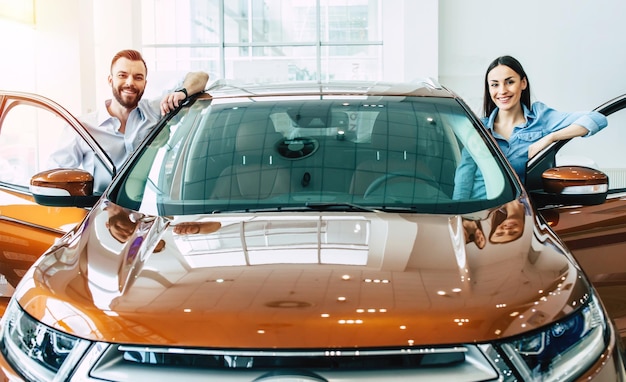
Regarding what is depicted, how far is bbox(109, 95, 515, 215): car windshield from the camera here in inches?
92.4

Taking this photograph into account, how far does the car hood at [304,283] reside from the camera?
1.47 m

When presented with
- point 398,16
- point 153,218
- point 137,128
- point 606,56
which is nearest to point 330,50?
point 398,16

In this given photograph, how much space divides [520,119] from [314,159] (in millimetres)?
1753

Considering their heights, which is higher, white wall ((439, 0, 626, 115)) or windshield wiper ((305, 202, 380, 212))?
white wall ((439, 0, 626, 115))

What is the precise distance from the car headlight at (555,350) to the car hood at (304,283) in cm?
3

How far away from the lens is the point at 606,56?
11820mm

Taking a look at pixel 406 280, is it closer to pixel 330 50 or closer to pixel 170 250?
pixel 170 250

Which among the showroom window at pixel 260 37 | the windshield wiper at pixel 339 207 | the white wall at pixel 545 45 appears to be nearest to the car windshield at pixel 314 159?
the windshield wiper at pixel 339 207

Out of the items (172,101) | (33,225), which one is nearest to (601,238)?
(172,101)

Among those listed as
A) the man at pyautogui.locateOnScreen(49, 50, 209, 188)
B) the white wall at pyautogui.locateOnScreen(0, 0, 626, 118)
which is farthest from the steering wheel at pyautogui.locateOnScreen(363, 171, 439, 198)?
the white wall at pyautogui.locateOnScreen(0, 0, 626, 118)

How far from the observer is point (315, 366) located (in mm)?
1439

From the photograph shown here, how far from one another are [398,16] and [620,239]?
1114 cm

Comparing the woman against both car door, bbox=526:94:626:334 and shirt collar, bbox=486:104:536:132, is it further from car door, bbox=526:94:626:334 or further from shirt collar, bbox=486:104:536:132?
car door, bbox=526:94:626:334

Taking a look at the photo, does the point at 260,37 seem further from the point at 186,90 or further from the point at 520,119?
the point at 186,90
